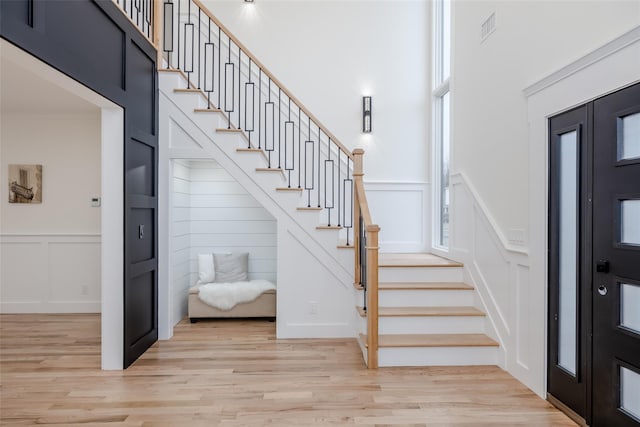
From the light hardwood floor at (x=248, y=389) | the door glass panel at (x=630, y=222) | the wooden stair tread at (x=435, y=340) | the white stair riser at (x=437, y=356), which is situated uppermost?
the door glass panel at (x=630, y=222)

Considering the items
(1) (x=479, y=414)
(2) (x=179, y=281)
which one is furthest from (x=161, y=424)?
(2) (x=179, y=281)

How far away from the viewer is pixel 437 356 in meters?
3.66

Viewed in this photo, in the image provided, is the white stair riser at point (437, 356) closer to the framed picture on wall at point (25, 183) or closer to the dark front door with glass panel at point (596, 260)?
the dark front door with glass panel at point (596, 260)

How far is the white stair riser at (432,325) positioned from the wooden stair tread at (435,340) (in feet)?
0.17

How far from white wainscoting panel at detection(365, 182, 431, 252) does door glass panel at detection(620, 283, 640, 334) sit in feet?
11.6

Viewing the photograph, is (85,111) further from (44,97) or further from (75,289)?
(75,289)

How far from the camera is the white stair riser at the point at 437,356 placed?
366 cm

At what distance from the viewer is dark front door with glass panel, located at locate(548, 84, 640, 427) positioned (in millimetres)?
2289

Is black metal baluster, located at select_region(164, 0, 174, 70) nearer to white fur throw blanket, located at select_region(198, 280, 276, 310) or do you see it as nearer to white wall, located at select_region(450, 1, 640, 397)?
white fur throw blanket, located at select_region(198, 280, 276, 310)

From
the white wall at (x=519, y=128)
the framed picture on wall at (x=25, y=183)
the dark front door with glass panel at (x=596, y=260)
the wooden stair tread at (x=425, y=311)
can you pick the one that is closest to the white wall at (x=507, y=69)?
the white wall at (x=519, y=128)

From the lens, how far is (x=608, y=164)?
244 cm

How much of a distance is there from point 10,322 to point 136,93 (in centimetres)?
340

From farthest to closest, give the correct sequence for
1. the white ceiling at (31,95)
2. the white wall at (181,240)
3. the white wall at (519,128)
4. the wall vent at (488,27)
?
1. the white wall at (181,240)
2. the white ceiling at (31,95)
3. the wall vent at (488,27)
4. the white wall at (519,128)

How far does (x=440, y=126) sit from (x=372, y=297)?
10.1 feet
